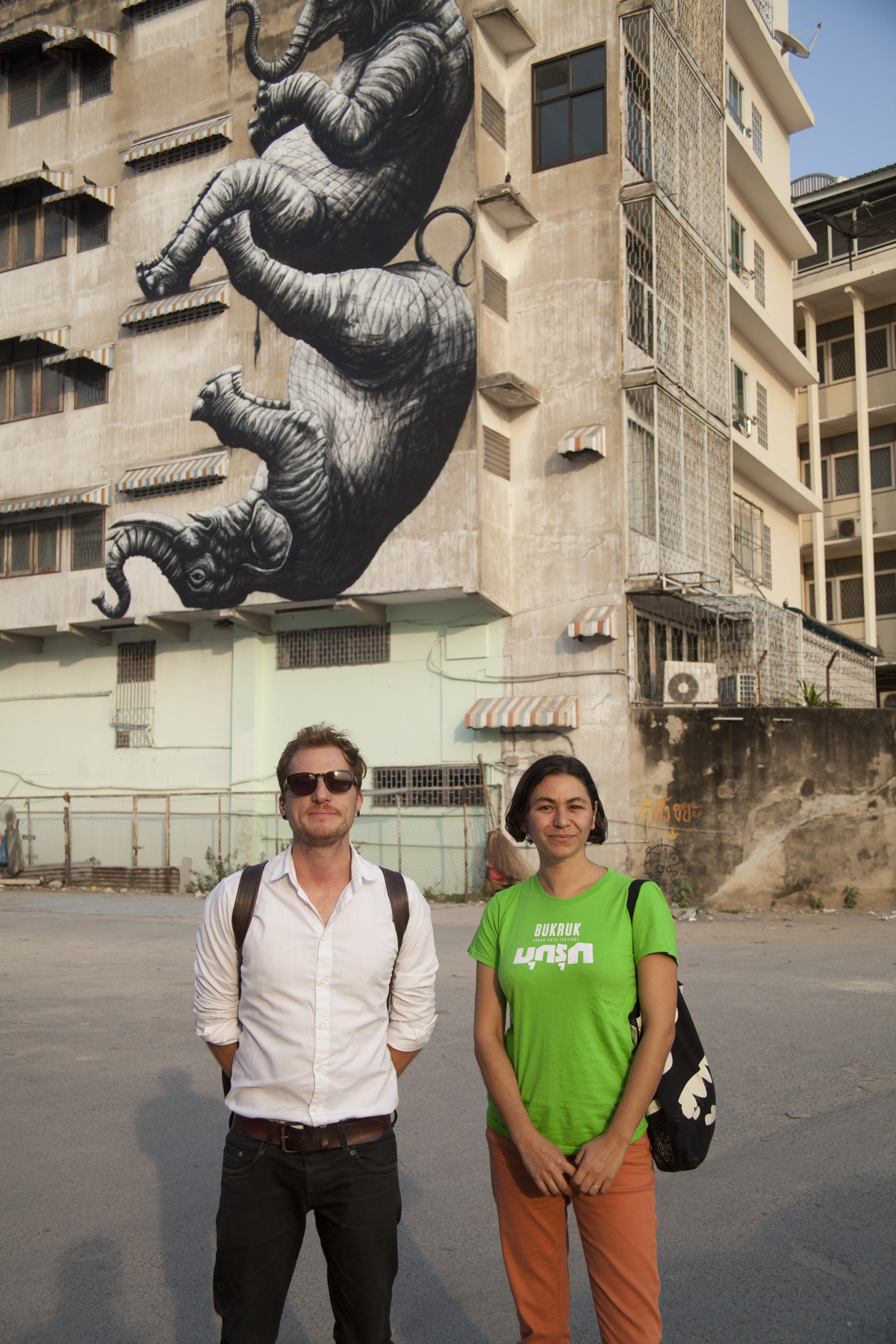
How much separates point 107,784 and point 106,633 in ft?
10.5

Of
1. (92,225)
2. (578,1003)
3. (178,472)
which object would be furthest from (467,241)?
(578,1003)

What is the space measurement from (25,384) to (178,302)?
5.11 metres

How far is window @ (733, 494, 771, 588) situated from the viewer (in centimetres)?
2434

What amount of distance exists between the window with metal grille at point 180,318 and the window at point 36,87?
6268 millimetres

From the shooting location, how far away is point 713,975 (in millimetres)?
10695

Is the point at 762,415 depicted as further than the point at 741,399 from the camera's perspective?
Yes

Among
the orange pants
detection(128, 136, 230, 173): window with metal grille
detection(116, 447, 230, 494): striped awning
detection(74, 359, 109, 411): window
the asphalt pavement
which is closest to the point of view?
the orange pants

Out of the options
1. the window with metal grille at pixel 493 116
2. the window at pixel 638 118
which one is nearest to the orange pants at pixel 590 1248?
the window at pixel 638 118

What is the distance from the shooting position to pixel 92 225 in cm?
2391

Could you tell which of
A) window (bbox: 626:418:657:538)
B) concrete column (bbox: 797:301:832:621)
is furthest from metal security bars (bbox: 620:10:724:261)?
concrete column (bbox: 797:301:832:621)

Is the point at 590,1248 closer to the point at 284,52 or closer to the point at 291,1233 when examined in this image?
the point at 291,1233

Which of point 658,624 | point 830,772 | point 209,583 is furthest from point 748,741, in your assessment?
point 209,583

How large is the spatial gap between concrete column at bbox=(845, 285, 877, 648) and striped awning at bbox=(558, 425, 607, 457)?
12.2 meters

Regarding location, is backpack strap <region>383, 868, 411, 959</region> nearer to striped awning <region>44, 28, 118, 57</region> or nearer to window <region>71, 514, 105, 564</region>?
window <region>71, 514, 105, 564</region>
